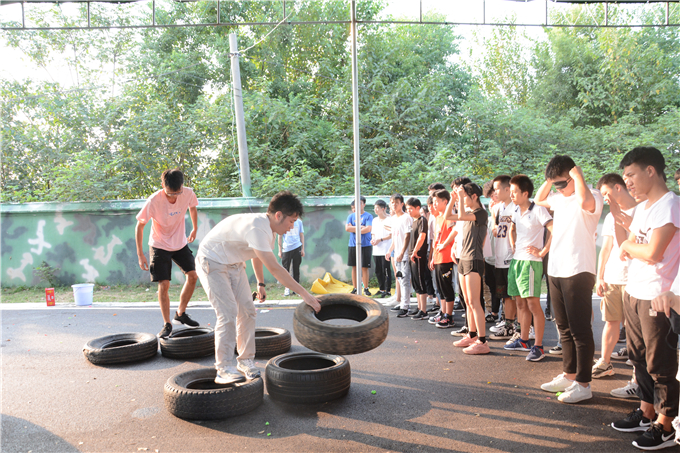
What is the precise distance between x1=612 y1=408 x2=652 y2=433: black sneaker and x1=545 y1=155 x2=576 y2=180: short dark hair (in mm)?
2047

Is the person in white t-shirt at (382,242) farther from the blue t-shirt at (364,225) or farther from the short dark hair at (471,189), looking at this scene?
the short dark hair at (471,189)

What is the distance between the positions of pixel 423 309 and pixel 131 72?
1801 centimetres

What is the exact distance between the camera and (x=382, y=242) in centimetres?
959

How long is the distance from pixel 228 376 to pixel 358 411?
1254 millimetres

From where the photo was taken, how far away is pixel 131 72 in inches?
794

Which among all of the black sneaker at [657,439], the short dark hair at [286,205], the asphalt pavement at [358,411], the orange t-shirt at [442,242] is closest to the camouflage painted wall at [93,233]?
the orange t-shirt at [442,242]

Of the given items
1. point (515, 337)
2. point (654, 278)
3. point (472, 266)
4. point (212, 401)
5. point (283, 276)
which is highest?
point (654, 278)

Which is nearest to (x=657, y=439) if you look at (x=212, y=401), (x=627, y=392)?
(x=627, y=392)

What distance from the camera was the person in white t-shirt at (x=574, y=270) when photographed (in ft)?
13.2

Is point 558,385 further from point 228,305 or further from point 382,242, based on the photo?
point 382,242

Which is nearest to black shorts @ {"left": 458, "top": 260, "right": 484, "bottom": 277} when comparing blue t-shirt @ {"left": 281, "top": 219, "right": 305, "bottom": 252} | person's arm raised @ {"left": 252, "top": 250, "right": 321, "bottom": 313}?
person's arm raised @ {"left": 252, "top": 250, "right": 321, "bottom": 313}

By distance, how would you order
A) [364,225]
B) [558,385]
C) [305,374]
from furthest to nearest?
[364,225] → [558,385] → [305,374]

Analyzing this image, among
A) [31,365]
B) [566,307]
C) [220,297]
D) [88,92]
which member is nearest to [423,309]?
[566,307]

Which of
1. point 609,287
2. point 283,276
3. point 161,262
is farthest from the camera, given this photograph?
point 161,262
